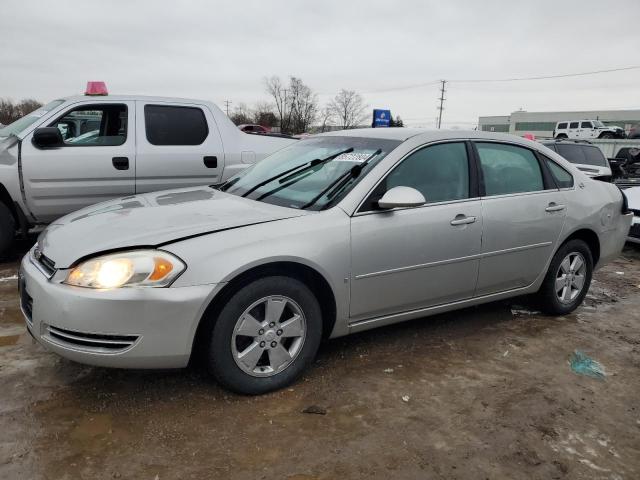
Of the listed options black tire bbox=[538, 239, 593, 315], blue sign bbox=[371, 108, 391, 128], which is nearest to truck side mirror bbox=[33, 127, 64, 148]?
blue sign bbox=[371, 108, 391, 128]

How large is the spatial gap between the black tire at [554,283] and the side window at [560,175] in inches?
18.8

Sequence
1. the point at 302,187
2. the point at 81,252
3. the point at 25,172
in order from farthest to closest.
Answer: the point at 25,172 < the point at 302,187 < the point at 81,252

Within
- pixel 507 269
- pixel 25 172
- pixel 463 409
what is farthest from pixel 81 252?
pixel 25 172

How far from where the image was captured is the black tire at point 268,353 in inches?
108

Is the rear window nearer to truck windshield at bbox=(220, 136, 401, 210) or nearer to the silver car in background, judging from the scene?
the silver car in background

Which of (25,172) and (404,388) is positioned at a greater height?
(25,172)

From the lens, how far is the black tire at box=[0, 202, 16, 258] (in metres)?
5.38

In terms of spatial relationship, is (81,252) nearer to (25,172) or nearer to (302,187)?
(302,187)

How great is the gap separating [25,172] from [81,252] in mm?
3249

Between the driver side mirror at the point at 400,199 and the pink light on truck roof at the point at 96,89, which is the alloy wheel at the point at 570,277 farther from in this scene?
the pink light on truck roof at the point at 96,89

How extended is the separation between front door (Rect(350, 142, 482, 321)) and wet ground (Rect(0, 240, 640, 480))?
0.47m

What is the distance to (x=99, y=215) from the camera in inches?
131

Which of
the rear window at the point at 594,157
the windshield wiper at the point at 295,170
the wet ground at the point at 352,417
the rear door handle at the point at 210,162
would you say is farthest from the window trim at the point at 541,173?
the rear window at the point at 594,157

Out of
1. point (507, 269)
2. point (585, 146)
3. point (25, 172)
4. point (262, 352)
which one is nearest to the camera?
point (262, 352)
